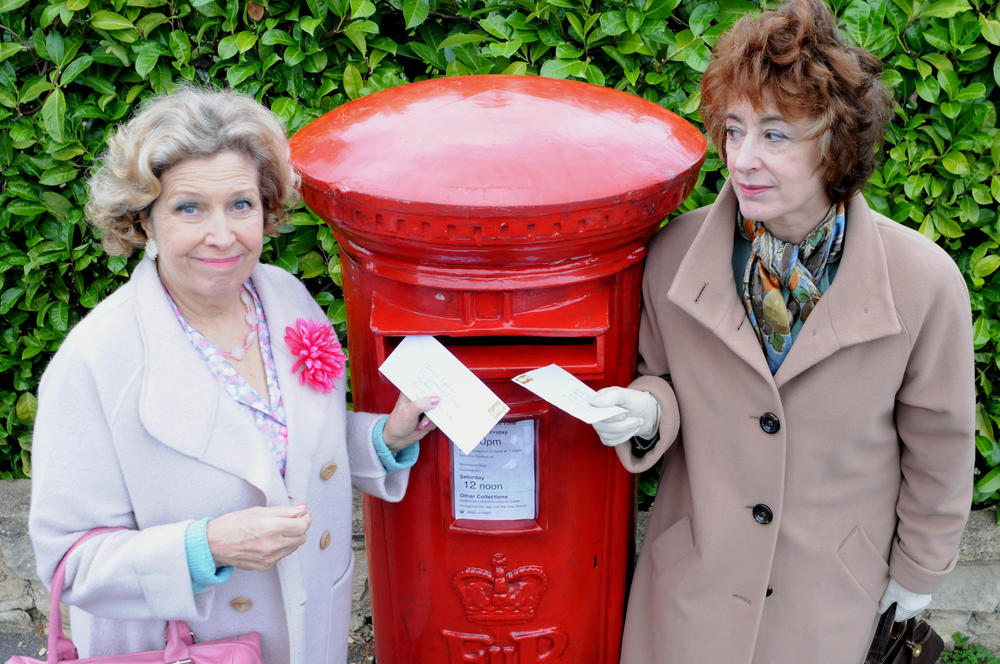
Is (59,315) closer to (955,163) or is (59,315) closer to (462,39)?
(462,39)

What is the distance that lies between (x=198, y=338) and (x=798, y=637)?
1.49 m

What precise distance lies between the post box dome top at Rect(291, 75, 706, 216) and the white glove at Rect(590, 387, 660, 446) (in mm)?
416

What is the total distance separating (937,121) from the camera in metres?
2.69

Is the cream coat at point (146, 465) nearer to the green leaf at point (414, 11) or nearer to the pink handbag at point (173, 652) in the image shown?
the pink handbag at point (173, 652)

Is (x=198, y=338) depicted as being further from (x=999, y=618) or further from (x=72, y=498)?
(x=999, y=618)

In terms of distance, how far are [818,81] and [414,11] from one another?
1.35m

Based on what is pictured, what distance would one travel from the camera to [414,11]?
8.68ft

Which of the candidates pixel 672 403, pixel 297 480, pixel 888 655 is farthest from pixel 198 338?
pixel 888 655

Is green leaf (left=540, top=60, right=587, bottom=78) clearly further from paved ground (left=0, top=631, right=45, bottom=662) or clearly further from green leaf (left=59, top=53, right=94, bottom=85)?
paved ground (left=0, top=631, right=45, bottom=662)

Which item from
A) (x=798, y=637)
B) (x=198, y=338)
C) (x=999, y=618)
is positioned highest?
(x=198, y=338)

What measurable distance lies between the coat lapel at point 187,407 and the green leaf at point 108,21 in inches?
48.8

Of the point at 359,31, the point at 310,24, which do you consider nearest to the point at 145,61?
the point at 310,24

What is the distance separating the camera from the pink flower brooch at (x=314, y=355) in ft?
6.10

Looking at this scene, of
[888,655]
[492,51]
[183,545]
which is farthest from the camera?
[492,51]
